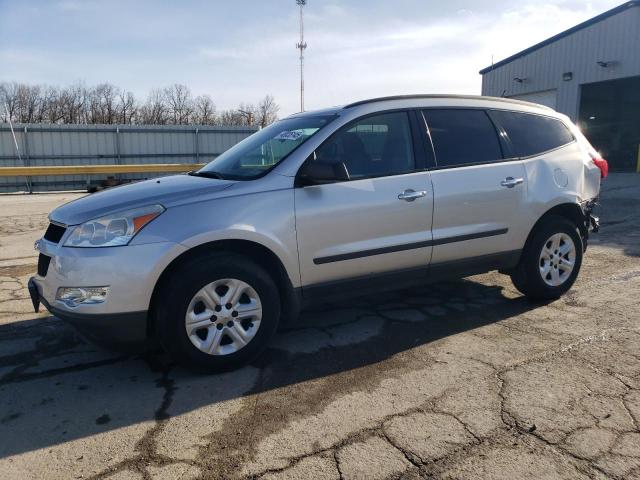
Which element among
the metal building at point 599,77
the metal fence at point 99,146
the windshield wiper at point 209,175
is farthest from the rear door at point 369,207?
the metal building at point 599,77

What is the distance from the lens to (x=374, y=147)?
397cm

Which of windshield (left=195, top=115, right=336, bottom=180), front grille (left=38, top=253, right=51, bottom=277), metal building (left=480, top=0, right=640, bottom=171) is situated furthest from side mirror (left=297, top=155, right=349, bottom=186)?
metal building (left=480, top=0, right=640, bottom=171)

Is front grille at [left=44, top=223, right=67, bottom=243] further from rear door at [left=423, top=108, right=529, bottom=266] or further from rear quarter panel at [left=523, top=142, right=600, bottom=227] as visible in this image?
rear quarter panel at [left=523, top=142, right=600, bottom=227]

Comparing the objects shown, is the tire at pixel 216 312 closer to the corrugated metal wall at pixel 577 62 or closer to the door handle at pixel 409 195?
the door handle at pixel 409 195

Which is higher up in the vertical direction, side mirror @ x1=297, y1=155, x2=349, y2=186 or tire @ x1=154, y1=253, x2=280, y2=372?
side mirror @ x1=297, y1=155, x2=349, y2=186

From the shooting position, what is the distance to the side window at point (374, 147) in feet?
12.5

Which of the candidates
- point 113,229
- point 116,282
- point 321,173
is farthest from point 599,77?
point 116,282

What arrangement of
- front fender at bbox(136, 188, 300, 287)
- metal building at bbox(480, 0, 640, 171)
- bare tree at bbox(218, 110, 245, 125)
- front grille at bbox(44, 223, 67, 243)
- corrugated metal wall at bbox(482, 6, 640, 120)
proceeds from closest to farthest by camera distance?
front fender at bbox(136, 188, 300, 287) < front grille at bbox(44, 223, 67, 243) < corrugated metal wall at bbox(482, 6, 640, 120) < metal building at bbox(480, 0, 640, 171) < bare tree at bbox(218, 110, 245, 125)

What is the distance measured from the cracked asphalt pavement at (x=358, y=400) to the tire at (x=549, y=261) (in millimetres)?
170

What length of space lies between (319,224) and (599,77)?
20.2m

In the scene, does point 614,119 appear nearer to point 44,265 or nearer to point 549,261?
point 549,261

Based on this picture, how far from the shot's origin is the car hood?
10.8ft

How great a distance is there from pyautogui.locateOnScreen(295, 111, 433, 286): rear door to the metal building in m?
18.5

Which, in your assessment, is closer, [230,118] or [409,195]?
[409,195]
